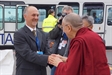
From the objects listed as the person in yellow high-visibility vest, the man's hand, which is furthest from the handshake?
the person in yellow high-visibility vest

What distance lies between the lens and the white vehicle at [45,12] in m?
12.0

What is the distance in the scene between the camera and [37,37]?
3430 mm

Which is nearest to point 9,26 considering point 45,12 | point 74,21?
point 45,12

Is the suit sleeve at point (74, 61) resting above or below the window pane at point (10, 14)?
below

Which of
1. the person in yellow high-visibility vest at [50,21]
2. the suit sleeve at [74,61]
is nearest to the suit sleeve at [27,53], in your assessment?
the suit sleeve at [74,61]

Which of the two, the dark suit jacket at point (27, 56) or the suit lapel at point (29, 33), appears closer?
the dark suit jacket at point (27, 56)

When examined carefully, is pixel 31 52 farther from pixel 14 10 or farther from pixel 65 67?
pixel 14 10

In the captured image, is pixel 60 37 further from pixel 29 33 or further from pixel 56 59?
pixel 56 59

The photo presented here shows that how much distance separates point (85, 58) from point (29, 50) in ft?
3.17

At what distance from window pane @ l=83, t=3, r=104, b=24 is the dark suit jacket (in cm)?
954

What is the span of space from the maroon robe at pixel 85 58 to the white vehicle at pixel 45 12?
9.45m

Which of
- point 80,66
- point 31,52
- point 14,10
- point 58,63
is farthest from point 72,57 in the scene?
point 14,10

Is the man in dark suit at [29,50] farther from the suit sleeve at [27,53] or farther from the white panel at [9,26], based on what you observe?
the white panel at [9,26]

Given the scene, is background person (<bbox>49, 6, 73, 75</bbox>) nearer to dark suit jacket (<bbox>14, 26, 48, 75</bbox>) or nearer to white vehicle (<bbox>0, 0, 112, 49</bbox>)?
dark suit jacket (<bbox>14, 26, 48, 75</bbox>)
